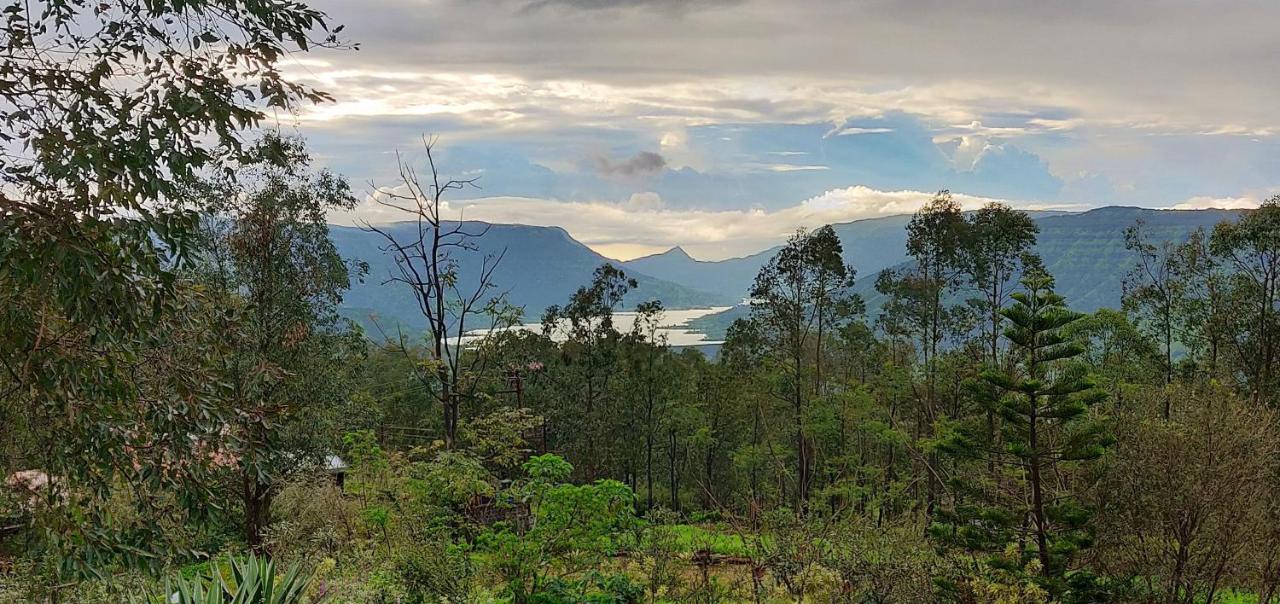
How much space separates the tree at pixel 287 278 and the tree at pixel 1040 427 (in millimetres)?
7949

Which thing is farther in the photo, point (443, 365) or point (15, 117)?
point (443, 365)

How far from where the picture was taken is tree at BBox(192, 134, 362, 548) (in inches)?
424

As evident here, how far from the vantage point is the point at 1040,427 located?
9359mm


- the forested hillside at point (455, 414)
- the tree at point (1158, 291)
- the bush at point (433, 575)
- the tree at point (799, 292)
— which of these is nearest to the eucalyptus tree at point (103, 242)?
the forested hillside at point (455, 414)

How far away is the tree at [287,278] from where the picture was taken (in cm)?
1077

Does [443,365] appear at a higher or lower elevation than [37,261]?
lower

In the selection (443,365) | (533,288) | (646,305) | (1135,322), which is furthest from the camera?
(533,288)

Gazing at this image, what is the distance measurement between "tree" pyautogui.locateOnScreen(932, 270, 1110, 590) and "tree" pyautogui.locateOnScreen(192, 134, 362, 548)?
795cm

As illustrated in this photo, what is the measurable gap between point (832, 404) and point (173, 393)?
58.9 feet

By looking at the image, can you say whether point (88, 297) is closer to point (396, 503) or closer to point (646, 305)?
point (396, 503)

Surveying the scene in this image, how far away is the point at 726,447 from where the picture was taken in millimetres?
28453

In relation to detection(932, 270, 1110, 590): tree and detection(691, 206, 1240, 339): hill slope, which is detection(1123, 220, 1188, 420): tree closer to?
detection(932, 270, 1110, 590): tree

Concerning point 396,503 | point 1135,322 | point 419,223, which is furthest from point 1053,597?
point 1135,322

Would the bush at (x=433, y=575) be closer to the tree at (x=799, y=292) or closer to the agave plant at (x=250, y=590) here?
the agave plant at (x=250, y=590)
